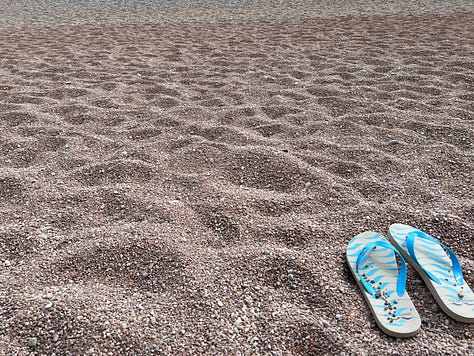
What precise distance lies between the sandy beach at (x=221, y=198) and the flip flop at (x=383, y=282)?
4 cm

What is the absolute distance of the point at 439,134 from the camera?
252 centimetres

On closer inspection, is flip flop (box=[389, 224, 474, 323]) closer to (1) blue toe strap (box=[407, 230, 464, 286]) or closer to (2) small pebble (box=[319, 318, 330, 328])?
(1) blue toe strap (box=[407, 230, 464, 286])

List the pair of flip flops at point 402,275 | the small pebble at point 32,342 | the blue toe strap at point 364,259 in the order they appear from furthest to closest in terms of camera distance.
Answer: the blue toe strap at point 364,259 < the pair of flip flops at point 402,275 < the small pebble at point 32,342

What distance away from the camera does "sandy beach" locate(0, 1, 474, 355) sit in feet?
4.28

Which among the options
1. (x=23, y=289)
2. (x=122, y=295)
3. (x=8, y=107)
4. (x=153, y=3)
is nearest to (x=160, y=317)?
(x=122, y=295)

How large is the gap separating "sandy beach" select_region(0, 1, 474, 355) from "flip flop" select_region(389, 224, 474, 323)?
0.05 m

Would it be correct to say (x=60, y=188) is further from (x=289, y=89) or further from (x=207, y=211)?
(x=289, y=89)

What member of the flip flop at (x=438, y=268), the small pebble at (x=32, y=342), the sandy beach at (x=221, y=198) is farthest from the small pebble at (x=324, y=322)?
the small pebble at (x=32, y=342)

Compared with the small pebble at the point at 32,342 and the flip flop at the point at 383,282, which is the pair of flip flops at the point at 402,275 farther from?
the small pebble at the point at 32,342

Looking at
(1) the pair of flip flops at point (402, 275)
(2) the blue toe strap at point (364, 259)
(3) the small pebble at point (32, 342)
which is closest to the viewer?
(3) the small pebble at point (32, 342)

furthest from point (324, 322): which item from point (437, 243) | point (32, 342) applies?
point (32, 342)

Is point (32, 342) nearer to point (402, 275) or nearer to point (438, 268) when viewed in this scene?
point (402, 275)

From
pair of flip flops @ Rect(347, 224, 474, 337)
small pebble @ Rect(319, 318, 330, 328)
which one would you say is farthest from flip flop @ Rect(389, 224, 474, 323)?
small pebble @ Rect(319, 318, 330, 328)

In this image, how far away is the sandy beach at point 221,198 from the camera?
1.30 meters
